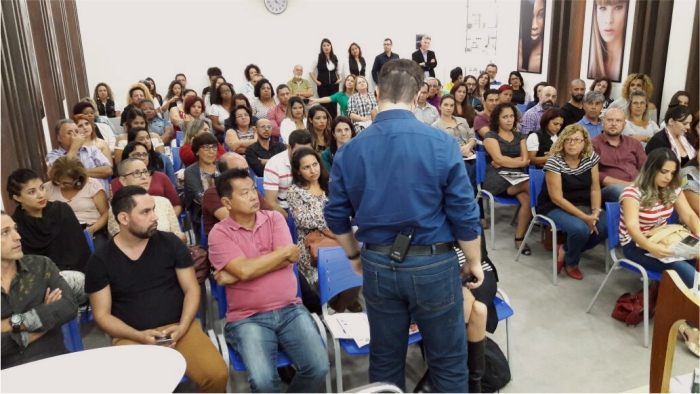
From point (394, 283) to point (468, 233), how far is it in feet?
1.12

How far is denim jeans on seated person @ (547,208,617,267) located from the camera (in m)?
3.96

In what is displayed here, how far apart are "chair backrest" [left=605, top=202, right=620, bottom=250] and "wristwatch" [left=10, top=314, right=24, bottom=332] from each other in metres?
3.35

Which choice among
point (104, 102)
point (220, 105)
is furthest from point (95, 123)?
point (104, 102)

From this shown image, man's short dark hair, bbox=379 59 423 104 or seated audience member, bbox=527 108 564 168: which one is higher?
man's short dark hair, bbox=379 59 423 104

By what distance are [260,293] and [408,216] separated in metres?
1.04

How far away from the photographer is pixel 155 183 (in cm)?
374

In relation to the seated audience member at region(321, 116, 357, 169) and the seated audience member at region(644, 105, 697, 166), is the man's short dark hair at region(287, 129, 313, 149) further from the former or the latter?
the seated audience member at region(644, 105, 697, 166)

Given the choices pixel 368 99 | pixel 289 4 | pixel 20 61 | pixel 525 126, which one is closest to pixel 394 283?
pixel 20 61

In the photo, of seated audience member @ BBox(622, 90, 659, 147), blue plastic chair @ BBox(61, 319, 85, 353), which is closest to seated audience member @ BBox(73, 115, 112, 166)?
blue plastic chair @ BBox(61, 319, 85, 353)

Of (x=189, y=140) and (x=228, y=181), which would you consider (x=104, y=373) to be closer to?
(x=228, y=181)

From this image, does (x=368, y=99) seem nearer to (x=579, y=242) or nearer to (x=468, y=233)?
(x=579, y=242)

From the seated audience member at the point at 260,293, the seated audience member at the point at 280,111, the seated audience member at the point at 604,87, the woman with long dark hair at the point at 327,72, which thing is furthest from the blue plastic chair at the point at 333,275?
the woman with long dark hair at the point at 327,72

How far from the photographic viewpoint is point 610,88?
6477mm

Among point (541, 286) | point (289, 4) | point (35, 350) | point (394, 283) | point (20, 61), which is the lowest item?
point (541, 286)
